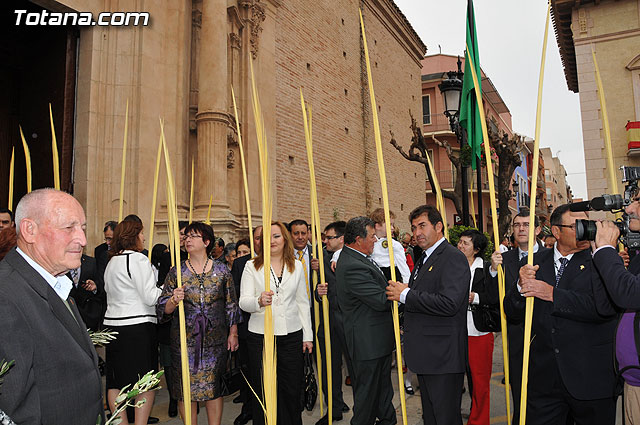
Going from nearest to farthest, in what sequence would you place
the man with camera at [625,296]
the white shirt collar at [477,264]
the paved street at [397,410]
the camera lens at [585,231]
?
1. the man with camera at [625,296]
2. the camera lens at [585,231]
3. the paved street at [397,410]
4. the white shirt collar at [477,264]

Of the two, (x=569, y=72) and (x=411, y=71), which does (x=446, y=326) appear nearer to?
(x=569, y=72)

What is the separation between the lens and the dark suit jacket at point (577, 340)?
254 cm

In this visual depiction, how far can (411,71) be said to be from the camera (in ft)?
77.9

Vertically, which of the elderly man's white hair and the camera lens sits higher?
the elderly man's white hair

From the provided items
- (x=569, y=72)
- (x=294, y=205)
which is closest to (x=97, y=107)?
(x=294, y=205)

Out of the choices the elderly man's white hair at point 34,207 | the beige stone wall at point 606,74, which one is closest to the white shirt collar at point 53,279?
the elderly man's white hair at point 34,207

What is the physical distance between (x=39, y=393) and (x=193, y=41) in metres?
8.73

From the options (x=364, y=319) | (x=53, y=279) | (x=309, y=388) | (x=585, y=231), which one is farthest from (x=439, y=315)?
(x=53, y=279)

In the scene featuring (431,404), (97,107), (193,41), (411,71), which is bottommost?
(431,404)

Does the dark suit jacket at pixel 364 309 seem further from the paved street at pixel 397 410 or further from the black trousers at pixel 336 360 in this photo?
the paved street at pixel 397 410

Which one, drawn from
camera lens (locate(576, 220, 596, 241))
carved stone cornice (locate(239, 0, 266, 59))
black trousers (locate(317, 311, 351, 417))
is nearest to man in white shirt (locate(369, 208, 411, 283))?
black trousers (locate(317, 311, 351, 417))

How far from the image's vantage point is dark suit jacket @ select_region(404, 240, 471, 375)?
2916 millimetres

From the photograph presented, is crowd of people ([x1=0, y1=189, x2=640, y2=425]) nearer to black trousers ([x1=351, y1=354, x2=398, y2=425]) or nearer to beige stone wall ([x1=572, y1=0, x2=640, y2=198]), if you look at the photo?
black trousers ([x1=351, y1=354, x2=398, y2=425])

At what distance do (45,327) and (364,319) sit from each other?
2.41m
